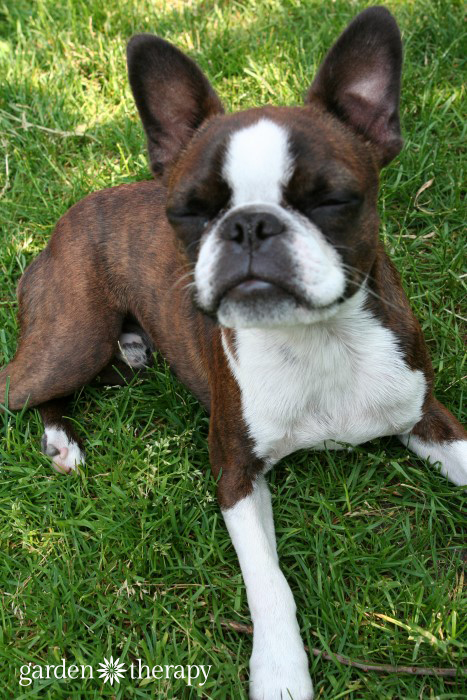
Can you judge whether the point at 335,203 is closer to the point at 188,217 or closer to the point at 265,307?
the point at 265,307

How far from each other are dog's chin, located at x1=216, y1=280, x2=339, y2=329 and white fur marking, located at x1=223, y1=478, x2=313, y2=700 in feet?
3.07

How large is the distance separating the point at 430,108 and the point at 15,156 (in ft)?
9.11

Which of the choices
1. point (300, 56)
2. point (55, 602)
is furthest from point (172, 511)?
point (300, 56)

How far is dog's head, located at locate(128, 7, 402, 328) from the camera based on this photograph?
271cm

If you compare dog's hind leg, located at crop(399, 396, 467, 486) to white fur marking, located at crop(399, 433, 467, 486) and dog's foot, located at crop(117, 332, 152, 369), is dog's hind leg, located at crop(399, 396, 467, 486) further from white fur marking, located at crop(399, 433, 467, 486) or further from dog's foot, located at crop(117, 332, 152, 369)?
dog's foot, located at crop(117, 332, 152, 369)

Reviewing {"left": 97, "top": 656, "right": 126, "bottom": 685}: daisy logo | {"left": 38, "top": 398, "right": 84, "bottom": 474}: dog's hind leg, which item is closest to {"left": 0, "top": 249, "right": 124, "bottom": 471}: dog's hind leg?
{"left": 38, "top": 398, "right": 84, "bottom": 474}: dog's hind leg

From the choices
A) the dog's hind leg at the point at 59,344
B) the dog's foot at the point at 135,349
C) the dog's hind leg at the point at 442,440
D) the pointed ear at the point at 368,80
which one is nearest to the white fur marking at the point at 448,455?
the dog's hind leg at the point at 442,440

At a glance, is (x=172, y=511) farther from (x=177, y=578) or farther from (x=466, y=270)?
(x=466, y=270)

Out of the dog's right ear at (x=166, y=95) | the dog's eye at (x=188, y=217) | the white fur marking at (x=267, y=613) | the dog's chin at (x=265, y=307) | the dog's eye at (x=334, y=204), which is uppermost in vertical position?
the dog's right ear at (x=166, y=95)

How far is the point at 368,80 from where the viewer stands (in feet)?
10.1

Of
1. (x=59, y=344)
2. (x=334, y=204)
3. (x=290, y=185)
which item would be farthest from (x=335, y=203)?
(x=59, y=344)

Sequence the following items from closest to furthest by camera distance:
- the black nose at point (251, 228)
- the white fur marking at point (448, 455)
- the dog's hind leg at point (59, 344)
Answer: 1. the black nose at point (251, 228)
2. the white fur marking at point (448, 455)
3. the dog's hind leg at point (59, 344)

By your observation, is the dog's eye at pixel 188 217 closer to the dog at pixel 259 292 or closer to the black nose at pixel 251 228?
the dog at pixel 259 292

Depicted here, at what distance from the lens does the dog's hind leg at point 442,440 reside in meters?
3.46
